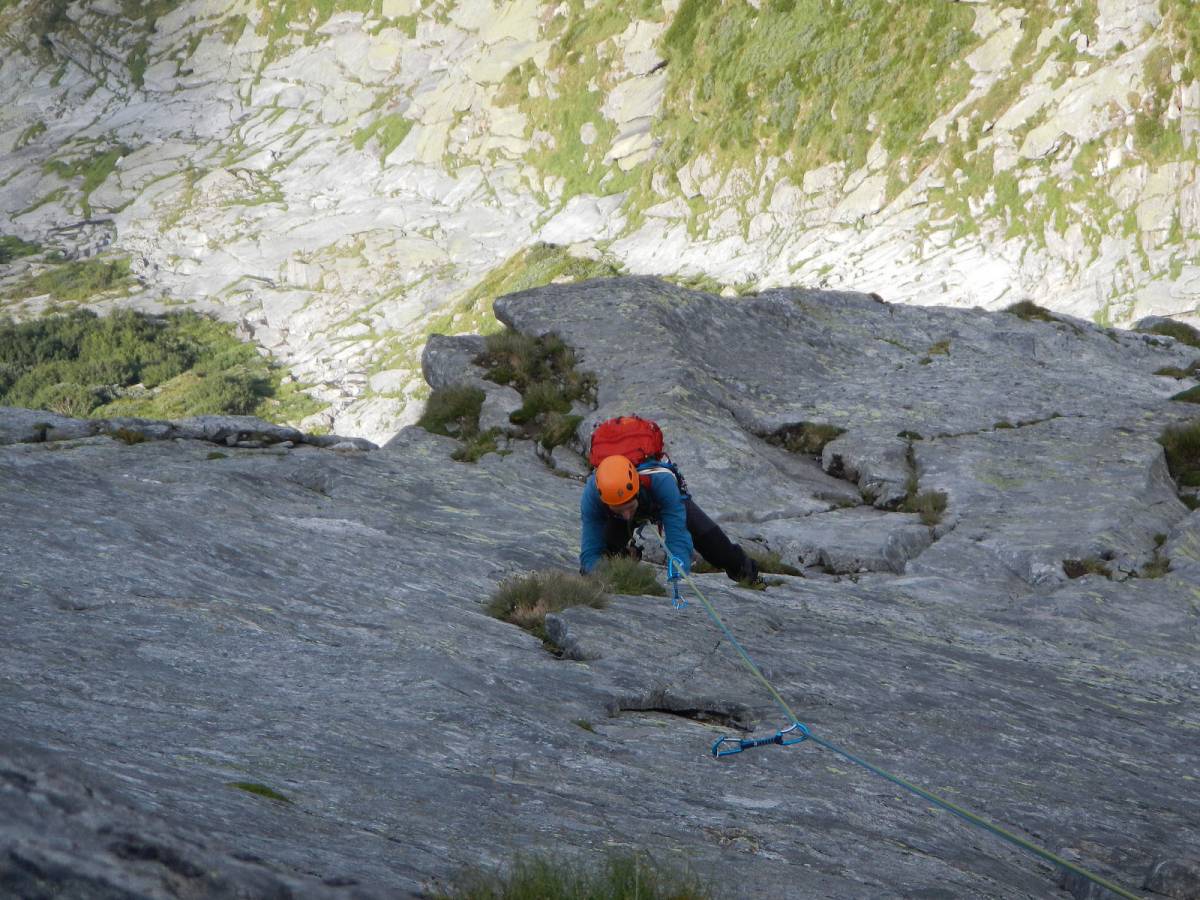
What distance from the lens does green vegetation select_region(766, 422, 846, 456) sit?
20234 millimetres

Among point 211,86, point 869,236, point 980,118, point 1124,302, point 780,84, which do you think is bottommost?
point 1124,302

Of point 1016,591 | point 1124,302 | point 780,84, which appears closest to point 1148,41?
point 1124,302

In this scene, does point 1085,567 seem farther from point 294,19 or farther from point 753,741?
point 294,19

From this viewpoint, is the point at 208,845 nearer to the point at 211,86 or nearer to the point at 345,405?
the point at 345,405

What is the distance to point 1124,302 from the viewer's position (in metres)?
52.4

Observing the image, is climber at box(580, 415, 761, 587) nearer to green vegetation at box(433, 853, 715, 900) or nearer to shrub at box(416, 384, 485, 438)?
green vegetation at box(433, 853, 715, 900)

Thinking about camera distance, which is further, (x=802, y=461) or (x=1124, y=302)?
(x=1124, y=302)

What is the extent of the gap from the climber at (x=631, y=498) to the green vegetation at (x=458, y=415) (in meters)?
7.81

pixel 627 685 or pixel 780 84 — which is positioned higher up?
pixel 780 84

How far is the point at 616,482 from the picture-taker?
35.3 ft

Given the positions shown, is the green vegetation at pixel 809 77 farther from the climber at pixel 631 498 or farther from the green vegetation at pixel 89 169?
the green vegetation at pixel 89 169

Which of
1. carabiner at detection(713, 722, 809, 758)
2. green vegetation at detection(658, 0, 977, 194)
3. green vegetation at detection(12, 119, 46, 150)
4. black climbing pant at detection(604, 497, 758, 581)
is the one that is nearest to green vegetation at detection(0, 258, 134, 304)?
green vegetation at detection(12, 119, 46, 150)

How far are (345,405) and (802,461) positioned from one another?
347 feet

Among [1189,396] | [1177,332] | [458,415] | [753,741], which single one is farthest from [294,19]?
[753,741]
